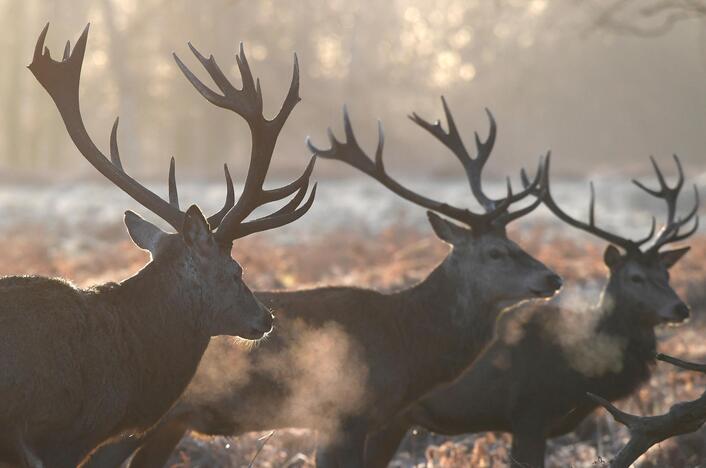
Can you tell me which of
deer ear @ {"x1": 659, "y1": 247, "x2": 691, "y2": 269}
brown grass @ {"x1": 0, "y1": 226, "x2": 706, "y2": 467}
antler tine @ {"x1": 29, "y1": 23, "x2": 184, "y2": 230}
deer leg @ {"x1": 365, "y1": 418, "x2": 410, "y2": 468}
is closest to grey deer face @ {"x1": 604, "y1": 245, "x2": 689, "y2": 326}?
deer ear @ {"x1": 659, "y1": 247, "x2": 691, "y2": 269}

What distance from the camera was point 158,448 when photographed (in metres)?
6.79

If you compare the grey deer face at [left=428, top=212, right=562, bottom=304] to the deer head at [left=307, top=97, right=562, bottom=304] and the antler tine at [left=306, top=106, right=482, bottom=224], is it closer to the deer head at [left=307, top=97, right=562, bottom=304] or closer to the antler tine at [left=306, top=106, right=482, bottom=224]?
the deer head at [left=307, top=97, right=562, bottom=304]

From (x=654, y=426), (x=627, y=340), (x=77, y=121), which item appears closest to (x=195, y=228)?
(x=77, y=121)

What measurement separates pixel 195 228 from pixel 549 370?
3.25 m

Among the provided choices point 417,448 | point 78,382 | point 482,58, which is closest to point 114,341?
point 78,382

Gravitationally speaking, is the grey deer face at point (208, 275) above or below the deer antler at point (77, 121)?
below

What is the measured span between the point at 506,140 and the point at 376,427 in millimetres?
63091

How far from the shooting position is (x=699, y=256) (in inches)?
700

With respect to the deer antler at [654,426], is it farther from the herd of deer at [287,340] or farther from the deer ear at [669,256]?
the deer ear at [669,256]

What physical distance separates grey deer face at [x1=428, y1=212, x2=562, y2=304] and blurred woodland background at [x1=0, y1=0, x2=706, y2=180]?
26875 millimetres

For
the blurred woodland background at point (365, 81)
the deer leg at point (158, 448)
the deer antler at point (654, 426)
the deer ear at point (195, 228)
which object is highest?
the blurred woodland background at point (365, 81)

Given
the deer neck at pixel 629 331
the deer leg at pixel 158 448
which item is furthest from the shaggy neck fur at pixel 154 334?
the deer neck at pixel 629 331

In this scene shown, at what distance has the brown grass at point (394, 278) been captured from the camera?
7.75 metres

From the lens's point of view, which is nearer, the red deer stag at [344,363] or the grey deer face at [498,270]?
the red deer stag at [344,363]
